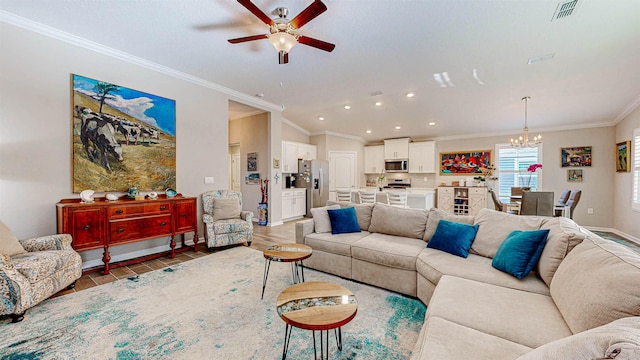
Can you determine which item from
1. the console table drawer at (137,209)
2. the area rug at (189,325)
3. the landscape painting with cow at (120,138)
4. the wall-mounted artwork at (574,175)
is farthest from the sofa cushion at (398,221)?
the wall-mounted artwork at (574,175)

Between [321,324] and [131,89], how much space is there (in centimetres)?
409

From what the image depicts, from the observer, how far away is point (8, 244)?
2273 mm

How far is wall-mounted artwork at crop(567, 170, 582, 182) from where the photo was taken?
19.0ft

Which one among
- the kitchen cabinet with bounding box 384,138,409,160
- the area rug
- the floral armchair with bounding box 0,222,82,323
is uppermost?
the kitchen cabinet with bounding box 384,138,409,160

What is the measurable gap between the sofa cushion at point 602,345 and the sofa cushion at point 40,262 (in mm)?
3415

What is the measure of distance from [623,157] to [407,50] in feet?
17.8

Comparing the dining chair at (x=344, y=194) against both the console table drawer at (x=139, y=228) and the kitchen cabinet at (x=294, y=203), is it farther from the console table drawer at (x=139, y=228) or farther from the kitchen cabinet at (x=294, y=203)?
the console table drawer at (x=139, y=228)

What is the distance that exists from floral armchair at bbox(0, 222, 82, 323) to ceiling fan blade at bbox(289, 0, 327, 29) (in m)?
3.17

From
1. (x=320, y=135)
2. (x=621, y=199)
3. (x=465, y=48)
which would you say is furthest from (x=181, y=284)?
(x=621, y=199)

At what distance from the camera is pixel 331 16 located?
2611 mm

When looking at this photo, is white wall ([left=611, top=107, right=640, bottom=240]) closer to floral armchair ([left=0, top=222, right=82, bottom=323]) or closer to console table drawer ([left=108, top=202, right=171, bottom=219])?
console table drawer ([left=108, top=202, right=171, bottom=219])

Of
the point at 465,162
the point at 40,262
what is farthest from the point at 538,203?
the point at 40,262

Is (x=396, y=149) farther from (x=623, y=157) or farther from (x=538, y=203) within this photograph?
(x=623, y=157)

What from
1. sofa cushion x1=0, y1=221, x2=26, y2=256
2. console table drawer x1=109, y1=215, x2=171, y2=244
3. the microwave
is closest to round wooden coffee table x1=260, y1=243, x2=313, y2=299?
console table drawer x1=109, y1=215, x2=171, y2=244
